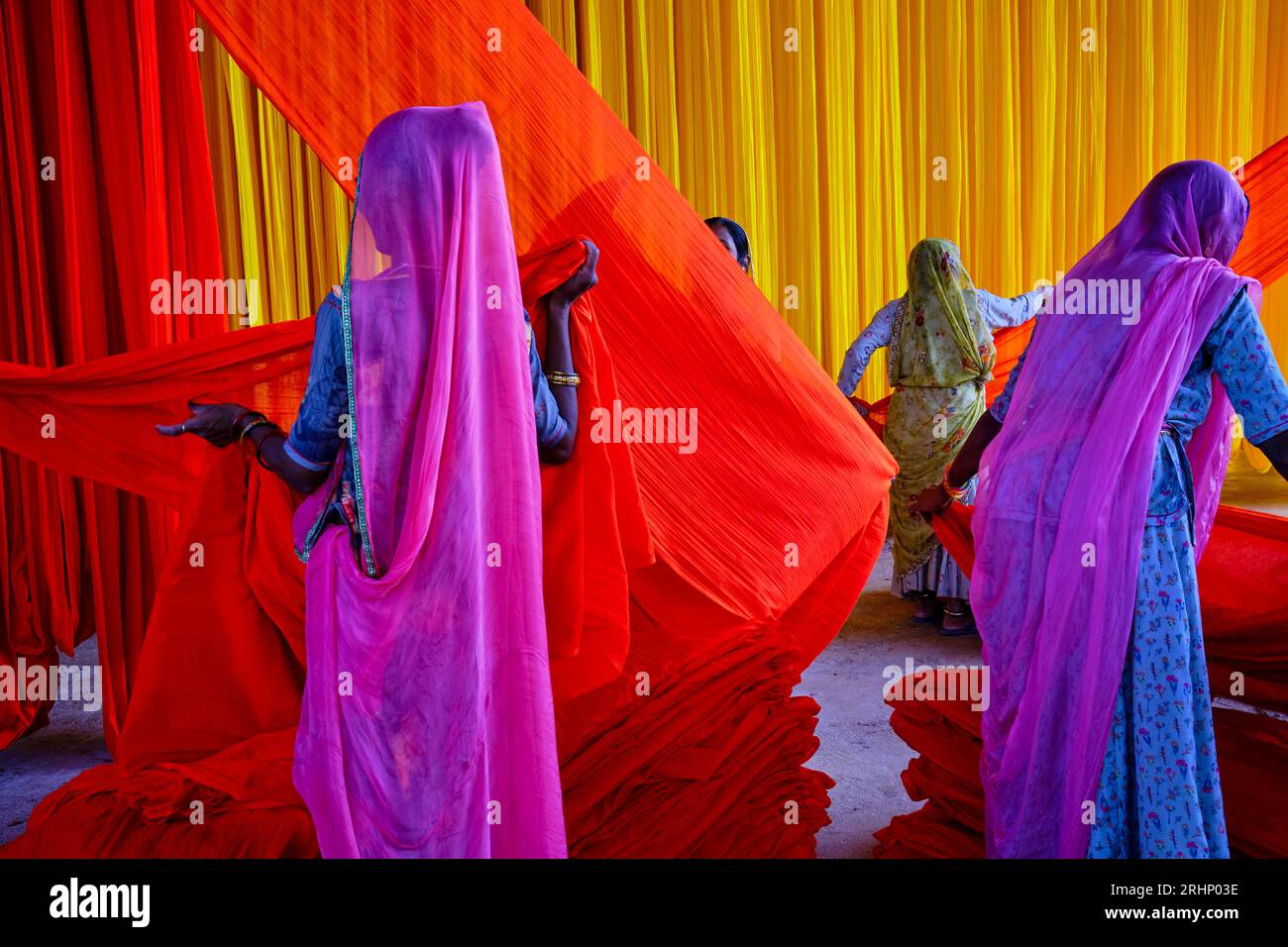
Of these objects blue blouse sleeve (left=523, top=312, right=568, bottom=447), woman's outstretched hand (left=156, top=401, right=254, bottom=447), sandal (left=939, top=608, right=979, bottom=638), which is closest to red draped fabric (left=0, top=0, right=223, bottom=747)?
woman's outstretched hand (left=156, top=401, right=254, bottom=447)

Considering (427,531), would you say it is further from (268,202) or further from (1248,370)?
(268,202)

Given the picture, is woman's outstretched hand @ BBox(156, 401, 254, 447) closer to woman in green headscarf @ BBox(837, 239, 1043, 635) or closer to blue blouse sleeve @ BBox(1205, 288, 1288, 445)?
blue blouse sleeve @ BBox(1205, 288, 1288, 445)

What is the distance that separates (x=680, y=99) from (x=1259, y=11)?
3.88m

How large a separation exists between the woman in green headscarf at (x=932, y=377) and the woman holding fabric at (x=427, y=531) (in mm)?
2621

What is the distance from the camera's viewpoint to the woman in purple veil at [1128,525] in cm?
180

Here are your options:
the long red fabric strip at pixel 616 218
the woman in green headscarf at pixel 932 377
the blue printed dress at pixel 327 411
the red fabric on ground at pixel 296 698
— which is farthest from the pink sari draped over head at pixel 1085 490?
the woman in green headscarf at pixel 932 377

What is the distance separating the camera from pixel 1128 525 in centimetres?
183

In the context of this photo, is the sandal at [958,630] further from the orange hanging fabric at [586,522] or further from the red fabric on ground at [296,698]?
the orange hanging fabric at [586,522]

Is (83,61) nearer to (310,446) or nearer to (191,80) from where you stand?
(191,80)

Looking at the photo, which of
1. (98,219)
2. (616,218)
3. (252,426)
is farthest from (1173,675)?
(98,219)

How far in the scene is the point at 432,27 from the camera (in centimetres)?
229

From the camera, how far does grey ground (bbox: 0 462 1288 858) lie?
8.76 ft

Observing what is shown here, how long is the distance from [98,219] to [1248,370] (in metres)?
2.93
